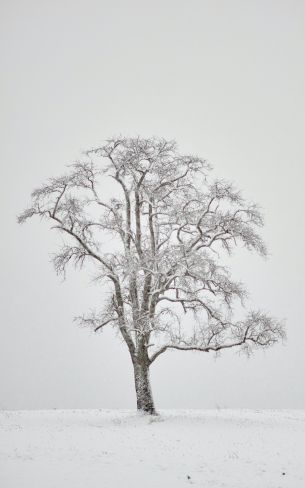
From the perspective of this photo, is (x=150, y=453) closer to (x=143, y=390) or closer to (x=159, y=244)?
(x=143, y=390)

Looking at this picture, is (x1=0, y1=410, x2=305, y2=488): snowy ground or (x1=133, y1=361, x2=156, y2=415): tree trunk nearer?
(x1=0, y1=410, x2=305, y2=488): snowy ground

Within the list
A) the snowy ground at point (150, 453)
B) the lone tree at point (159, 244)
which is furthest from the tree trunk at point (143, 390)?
the snowy ground at point (150, 453)

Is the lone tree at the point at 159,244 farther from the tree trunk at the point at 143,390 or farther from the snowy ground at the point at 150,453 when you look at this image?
the snowy ground at the point at 150,453

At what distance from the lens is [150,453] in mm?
13859

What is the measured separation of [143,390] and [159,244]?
7.29m

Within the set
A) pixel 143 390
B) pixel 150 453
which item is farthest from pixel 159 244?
A: pixel 150 453

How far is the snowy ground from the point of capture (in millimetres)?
11078

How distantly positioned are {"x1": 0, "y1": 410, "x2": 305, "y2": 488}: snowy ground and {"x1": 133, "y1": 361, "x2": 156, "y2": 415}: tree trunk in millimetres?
1600

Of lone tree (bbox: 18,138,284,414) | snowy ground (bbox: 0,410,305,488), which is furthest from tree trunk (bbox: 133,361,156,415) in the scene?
snowy ground (bbox: 0,410,305,488)

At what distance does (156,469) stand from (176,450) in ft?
8.83

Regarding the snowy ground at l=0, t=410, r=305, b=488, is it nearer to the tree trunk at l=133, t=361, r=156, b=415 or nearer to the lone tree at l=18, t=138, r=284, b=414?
the tree trunk at l=133, t=361, r=156, b=415

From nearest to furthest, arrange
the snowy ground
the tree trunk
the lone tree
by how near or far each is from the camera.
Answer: the snowy ground
the lone tree
the tree trunk

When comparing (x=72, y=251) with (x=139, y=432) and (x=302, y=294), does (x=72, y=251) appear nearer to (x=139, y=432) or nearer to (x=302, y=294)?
(x=139, y=432)

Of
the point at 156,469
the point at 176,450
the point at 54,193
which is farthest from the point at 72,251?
the point at 156,469
